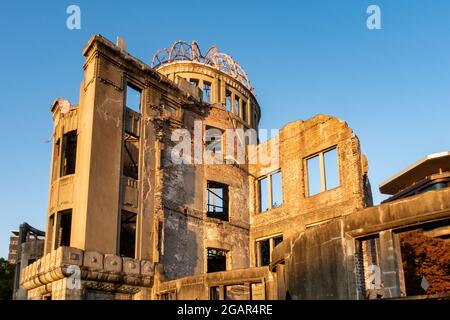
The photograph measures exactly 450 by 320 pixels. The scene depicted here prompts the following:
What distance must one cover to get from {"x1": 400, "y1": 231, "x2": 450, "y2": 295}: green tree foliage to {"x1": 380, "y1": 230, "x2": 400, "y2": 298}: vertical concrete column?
56.3ft

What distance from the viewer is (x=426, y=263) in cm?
2575

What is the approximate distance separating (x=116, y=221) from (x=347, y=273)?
10077 millimetres

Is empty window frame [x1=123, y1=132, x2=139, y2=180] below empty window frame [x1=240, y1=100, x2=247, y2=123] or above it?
below

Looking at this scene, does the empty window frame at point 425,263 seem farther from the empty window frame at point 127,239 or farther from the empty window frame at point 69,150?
the empty window frame at point 69,150

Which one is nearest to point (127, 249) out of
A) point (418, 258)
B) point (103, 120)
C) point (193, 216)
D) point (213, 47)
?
point (193, 216)

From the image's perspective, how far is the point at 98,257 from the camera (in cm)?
1627

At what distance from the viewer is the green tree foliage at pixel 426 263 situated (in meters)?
25.0

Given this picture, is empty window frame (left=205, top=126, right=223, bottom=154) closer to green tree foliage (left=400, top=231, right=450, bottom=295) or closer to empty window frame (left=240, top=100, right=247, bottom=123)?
empty window frame (left=240, top=100, right=247, bottom=123)

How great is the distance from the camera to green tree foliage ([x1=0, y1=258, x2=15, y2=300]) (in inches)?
1371

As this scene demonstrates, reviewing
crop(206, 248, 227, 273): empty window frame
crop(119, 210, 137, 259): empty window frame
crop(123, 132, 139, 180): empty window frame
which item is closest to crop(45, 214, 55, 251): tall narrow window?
crop(119, 210, 137, 259): empty window frame

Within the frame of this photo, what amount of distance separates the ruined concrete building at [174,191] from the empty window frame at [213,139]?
0.07 m
